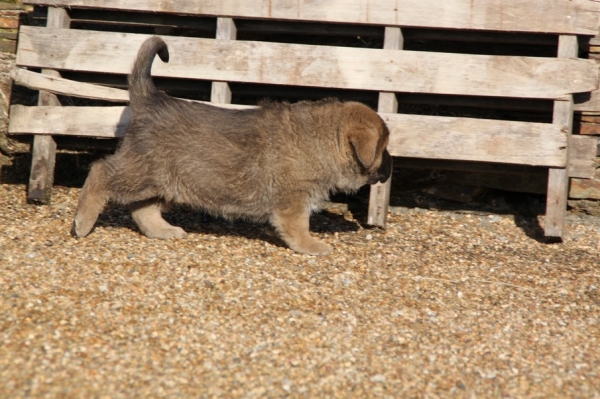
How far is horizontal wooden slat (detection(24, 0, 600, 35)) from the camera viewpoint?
21.3 ft

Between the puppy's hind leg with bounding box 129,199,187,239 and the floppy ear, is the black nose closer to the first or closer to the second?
the floppy ear

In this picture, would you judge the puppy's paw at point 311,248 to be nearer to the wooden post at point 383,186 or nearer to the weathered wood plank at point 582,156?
the wooden post at point 383,186

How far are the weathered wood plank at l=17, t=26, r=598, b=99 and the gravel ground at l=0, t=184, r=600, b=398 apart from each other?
140 cm

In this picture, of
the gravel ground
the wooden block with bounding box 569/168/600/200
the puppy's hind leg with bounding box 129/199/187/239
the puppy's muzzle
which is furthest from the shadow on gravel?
the puppy's muzzle

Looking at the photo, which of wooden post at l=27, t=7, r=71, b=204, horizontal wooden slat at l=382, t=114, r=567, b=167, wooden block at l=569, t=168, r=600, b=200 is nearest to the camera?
horizontal wooden slat at l=382, t=114, r=567, b=167

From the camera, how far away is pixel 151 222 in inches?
248

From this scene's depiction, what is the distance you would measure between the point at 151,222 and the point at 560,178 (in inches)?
146

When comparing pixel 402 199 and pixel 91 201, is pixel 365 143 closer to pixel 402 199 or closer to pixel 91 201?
pixel 402 199

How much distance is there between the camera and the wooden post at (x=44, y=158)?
276 inches

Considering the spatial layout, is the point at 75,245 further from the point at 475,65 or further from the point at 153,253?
the point at 475,65

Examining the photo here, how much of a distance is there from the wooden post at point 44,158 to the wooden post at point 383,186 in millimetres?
3166

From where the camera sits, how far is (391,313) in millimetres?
4906

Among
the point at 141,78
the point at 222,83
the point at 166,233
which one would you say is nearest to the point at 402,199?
the point at 222,83

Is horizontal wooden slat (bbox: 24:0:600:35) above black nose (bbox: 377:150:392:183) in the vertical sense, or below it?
above
